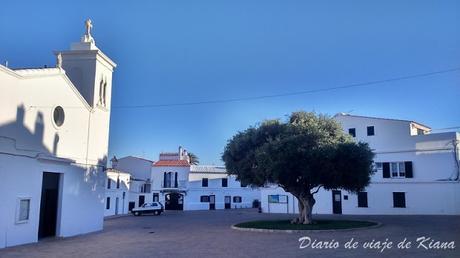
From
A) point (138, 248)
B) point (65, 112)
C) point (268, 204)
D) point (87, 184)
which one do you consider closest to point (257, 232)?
point (138, 248)

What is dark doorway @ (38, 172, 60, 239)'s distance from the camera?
68.9 feet

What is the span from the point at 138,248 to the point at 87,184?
9.13 metres

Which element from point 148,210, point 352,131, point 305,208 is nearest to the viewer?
point 305,208

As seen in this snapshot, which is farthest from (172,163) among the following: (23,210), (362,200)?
(23,210)

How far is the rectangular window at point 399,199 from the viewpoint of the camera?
37.5 m

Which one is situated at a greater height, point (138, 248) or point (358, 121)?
point (358, 121)

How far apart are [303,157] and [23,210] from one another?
48.1ft

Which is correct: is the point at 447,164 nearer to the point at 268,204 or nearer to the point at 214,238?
the point at 268,204

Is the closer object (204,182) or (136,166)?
(204,182)

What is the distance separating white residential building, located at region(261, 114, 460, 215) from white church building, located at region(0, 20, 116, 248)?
78.1 feet

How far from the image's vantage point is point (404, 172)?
3794 centimetres

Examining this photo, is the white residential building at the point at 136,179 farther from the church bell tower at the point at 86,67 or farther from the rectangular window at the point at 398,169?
the rectangular window at the point at 398,169

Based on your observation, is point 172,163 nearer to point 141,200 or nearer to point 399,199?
point 141,200

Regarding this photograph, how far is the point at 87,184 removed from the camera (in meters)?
24.7
